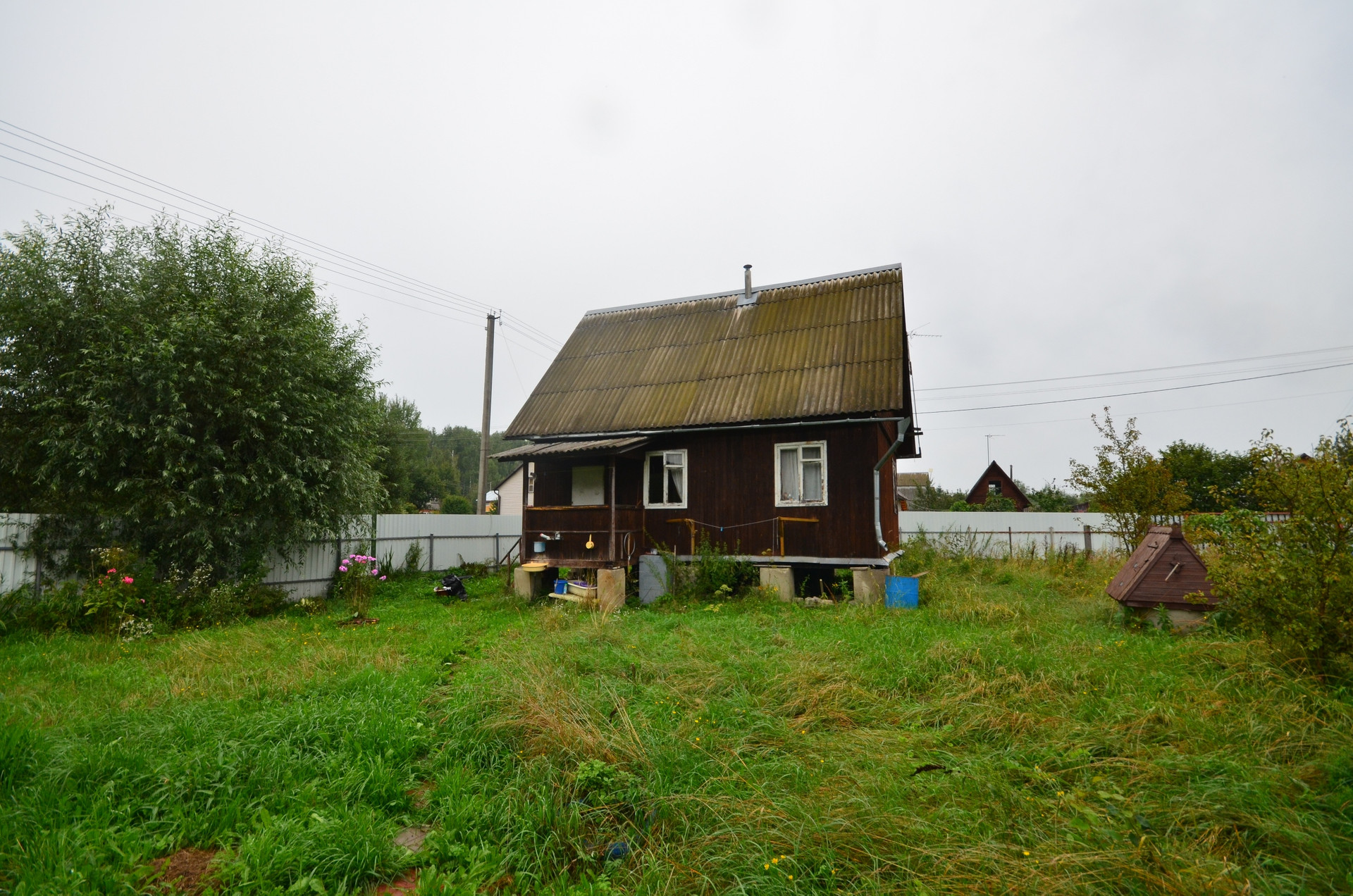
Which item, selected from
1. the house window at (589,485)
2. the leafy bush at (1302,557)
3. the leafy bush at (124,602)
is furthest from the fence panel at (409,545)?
the leafy bush at (1302,557)

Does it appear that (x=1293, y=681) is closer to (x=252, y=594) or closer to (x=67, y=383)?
(x=252, y=594)

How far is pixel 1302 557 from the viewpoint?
19.7ft

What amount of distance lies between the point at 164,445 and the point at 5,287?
379 centimetres

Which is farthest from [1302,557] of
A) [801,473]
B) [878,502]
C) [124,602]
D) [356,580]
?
[356,580]

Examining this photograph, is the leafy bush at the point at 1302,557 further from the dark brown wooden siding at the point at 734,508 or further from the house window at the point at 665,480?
the house window at the point at 665,480

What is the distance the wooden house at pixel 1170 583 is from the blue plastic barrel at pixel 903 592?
2930 millimetres

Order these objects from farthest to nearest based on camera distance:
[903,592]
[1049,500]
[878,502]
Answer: [1049,500]
[878,502]
[903,592]

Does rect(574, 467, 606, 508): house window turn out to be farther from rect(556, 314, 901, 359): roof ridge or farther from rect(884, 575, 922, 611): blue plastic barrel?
rect(884, 575, 922, 611): blue plastic barrel

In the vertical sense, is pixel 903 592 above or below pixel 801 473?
below

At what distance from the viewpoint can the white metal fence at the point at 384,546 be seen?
10.6 meters

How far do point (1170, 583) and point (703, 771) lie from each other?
7.68m

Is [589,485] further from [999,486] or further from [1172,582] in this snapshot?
[999,486]

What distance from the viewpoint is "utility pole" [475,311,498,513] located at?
20.3m

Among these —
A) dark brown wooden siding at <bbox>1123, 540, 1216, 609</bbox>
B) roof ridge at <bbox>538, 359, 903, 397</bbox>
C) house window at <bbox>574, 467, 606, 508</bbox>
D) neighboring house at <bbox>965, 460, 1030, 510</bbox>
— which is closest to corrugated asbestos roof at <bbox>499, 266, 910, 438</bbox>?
roof ridge at <bbox>538, 359, 903, 397</bbox>
